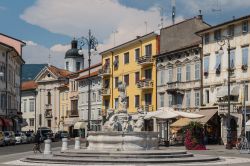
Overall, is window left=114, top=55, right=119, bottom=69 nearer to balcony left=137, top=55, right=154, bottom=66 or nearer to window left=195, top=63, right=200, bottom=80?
balcony left=137, top=55, right=154, bottom=66

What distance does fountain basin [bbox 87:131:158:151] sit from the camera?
2984cm

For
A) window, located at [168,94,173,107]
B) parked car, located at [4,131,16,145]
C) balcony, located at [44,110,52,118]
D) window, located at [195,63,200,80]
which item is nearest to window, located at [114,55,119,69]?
window, located at [168,94,173,107]

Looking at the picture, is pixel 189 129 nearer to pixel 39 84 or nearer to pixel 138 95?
pixel 138 95

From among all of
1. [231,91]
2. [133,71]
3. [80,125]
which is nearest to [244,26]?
[231,91]

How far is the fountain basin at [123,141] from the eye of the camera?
29.8 meters

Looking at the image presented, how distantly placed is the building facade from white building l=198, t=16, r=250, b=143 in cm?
2567

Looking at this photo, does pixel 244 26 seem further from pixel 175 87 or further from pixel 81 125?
pixel 81 125

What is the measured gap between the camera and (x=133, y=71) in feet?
231

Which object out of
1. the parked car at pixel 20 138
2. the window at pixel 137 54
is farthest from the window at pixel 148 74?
the parked car at pixel 20 138

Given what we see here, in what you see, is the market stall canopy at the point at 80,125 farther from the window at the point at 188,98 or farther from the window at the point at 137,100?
the window at the point at 188,98

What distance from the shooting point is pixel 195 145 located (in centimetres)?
4141

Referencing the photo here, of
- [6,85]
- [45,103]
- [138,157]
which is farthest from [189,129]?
[45,103]

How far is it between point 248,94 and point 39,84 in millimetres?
63201

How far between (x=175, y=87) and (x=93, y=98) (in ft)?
89.1
